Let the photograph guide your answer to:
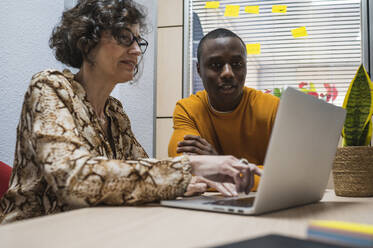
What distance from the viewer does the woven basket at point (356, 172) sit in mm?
1172

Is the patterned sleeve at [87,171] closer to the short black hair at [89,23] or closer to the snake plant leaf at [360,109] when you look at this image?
the short black hair at [89,23]

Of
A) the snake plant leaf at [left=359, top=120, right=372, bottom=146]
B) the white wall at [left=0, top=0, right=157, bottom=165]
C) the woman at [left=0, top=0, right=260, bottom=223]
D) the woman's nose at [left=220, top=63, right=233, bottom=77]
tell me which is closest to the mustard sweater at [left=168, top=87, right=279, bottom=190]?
the woman's nose at [left=220, top=63, right=233, bottom=77]

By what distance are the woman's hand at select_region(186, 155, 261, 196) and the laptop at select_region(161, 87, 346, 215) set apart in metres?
0.11

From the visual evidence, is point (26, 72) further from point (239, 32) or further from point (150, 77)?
point (239, 32)

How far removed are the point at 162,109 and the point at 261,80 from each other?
0.71 meters

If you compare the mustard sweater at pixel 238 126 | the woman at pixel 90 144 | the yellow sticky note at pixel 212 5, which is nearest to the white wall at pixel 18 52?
the woman at pixel 90 144

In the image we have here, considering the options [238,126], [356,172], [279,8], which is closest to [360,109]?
[356,172]

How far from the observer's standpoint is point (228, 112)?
67.1 inches

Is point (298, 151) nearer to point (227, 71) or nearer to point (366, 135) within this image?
point (366, 135)

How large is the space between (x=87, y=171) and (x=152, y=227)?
30cm

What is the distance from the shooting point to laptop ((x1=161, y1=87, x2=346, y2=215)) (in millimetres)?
673

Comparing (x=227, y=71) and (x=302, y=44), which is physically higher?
(x=302, y=44)

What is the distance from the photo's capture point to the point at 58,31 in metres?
1.32

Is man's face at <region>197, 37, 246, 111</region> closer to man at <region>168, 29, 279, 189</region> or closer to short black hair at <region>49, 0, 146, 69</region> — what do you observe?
man at <region>168, 29, 279, 189</region>
